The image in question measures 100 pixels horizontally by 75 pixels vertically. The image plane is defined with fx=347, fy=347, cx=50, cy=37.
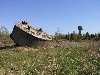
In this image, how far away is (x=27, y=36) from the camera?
20.2m

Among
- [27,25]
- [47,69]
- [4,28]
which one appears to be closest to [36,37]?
[27,25]

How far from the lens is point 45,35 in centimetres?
2130

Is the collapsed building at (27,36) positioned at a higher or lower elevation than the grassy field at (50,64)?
higher

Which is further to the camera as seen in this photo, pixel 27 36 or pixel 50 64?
pixel 27 36

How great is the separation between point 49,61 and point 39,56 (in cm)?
160

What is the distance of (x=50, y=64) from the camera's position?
1320 centimetres

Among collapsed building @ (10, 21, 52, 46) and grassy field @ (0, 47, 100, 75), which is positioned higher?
collapsed building @ (10, 21, 52, 46)

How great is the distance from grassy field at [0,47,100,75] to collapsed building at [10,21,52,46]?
11.5 feet

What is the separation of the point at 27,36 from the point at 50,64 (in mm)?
7199

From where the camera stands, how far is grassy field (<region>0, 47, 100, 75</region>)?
11.9 m

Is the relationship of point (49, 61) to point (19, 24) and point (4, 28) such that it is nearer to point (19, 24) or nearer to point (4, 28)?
point (19, 24)

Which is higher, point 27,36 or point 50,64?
point 27,36

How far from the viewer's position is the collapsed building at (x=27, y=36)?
20016 millimetres

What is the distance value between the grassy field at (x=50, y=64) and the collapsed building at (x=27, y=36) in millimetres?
3517
